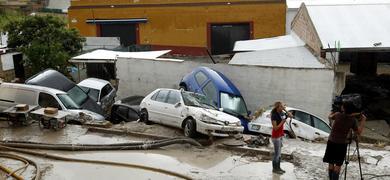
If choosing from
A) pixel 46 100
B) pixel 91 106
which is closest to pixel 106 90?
pixel 91 106

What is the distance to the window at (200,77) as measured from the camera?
1679cm

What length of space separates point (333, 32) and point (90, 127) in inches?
456

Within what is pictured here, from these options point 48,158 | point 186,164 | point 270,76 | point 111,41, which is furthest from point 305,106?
point 111,41

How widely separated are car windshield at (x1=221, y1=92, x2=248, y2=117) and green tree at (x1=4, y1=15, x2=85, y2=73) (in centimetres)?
1147

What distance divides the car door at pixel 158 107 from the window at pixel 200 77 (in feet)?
8.64

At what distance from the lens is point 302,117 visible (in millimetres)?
14539

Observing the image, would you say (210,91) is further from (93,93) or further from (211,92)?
(93,93)

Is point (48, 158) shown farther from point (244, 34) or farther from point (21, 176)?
point (244, 34)

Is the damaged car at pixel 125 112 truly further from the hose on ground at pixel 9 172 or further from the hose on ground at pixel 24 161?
the hose on ground at pixel 9 172

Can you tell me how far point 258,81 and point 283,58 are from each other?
101 inches

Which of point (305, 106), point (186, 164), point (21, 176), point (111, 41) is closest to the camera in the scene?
point (21, 176)

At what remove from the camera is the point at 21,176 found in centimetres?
1029

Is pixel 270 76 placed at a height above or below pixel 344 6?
below

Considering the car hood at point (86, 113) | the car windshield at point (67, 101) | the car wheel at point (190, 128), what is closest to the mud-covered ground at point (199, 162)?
the car wheel at point (190, 128)
